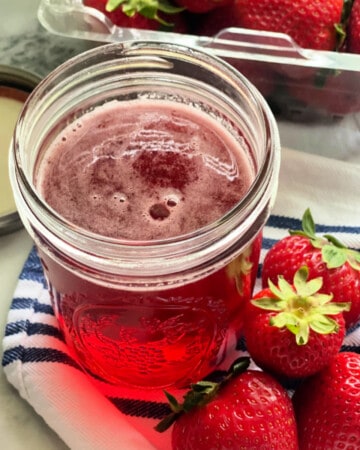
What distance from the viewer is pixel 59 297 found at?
0.93 meters

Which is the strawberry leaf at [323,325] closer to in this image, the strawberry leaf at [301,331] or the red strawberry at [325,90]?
the strawberry leaf at [301,331]

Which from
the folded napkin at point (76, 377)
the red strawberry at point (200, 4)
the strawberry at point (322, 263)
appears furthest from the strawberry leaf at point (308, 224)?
the red strawberry at point (200, 4)

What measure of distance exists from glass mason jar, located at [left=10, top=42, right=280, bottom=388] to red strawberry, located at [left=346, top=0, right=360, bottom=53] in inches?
13.5

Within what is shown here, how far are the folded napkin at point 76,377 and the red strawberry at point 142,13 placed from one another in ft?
1.04

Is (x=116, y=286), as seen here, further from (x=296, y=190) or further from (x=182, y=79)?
(x=296, y=190)

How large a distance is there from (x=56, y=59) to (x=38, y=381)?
1.83 feet

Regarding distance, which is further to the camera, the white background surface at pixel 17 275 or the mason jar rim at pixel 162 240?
the white background surface at pixel 17 275

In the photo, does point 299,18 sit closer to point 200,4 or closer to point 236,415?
point 200,4

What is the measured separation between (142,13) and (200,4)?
0.29ft

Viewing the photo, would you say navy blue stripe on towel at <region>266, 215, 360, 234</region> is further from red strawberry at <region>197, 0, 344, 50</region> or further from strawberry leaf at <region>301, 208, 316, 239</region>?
red strawberry at <region>197, 0, 344, 50</region>

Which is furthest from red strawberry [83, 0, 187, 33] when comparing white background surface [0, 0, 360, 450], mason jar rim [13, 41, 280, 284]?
mason jar rim [13, 41, 280, 284]

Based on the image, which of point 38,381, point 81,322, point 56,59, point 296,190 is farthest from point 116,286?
point 56,59

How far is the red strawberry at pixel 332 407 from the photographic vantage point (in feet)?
2.87

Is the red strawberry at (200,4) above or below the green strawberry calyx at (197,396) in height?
above
